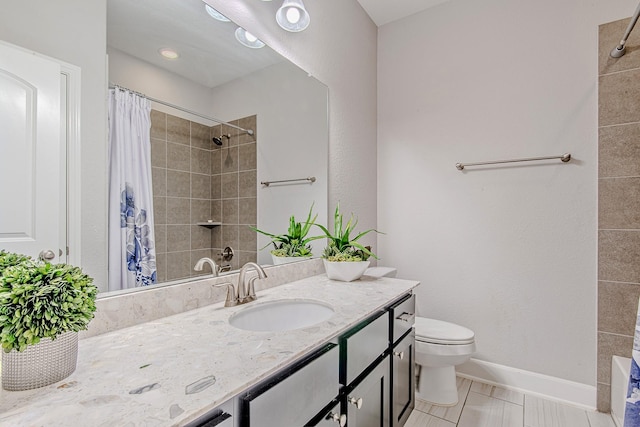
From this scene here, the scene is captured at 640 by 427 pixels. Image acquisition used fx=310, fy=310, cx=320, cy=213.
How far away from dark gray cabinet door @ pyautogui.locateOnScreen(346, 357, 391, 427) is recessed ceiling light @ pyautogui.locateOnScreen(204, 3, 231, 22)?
59.0 inches

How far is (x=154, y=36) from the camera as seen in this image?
42.7 inches

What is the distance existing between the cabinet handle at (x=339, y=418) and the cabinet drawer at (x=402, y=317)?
1.53 ft

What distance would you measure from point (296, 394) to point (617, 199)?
1.97 m

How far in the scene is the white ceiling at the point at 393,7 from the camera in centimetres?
221

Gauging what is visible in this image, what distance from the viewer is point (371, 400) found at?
114cm

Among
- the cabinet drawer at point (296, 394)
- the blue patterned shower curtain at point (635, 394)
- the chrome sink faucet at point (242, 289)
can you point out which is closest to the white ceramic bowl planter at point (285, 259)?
the chrome sink faucet at point (242, 289)

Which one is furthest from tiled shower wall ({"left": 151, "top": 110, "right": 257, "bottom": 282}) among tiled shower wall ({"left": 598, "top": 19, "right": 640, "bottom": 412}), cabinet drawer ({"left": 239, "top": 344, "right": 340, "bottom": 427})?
tiled shower wall ({"left": 598, "top": 19, "right": 640, "bottom": 412})

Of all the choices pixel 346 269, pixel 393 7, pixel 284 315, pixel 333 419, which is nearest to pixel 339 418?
pixel 333 419

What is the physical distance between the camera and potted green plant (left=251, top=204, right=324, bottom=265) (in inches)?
61.4

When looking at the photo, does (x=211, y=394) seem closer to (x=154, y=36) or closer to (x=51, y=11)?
(x=51, y=11)

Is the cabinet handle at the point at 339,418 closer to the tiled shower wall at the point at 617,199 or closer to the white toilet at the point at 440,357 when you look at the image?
the white toilet at the point at 440,357

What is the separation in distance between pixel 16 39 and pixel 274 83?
99 centimetres

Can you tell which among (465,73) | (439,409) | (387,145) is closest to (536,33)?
(465,73)

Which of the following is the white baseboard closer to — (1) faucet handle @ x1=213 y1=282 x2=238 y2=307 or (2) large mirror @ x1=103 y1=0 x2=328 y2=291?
(2) large mirror @ x1=103 y1=0 x2=328 y2=291
